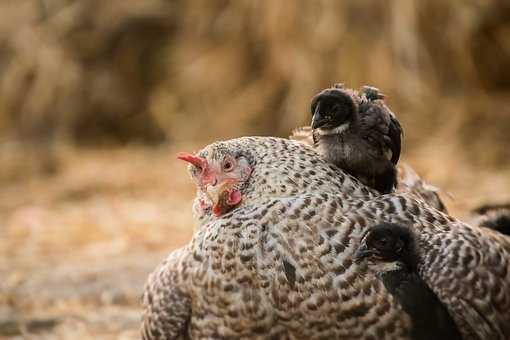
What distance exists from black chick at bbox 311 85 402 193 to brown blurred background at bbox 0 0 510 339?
97.5 inches

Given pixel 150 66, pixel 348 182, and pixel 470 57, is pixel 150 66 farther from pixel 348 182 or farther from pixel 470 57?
pixel 348 182

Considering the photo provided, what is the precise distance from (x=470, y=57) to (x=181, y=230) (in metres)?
2.91

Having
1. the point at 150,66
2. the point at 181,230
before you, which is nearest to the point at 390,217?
the point at 181,230

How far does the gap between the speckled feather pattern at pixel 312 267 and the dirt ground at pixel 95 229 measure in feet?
3.24

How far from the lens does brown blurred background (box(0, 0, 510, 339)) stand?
6.83 metres

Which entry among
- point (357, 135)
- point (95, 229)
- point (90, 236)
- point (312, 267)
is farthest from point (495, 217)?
point (95, 229)

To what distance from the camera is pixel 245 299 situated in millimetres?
3098

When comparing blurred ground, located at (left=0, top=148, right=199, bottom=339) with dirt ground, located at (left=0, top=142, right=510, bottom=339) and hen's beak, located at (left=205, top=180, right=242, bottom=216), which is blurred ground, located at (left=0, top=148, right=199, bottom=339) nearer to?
dirt ground, located at (left=0, top=142, right=510, bottom=339)

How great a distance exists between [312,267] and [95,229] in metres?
3.83

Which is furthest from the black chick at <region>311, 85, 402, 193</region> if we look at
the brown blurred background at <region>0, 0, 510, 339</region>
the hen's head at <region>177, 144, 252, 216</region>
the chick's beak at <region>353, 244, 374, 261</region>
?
the brown blurred background at <region>0, 0, 510, 339</region>

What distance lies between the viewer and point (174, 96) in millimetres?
9031

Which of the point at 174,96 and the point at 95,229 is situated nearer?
the point at 95,229

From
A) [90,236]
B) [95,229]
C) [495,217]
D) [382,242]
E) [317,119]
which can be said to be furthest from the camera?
[95,229]

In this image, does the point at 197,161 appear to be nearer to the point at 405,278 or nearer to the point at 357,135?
the point at 357,135
